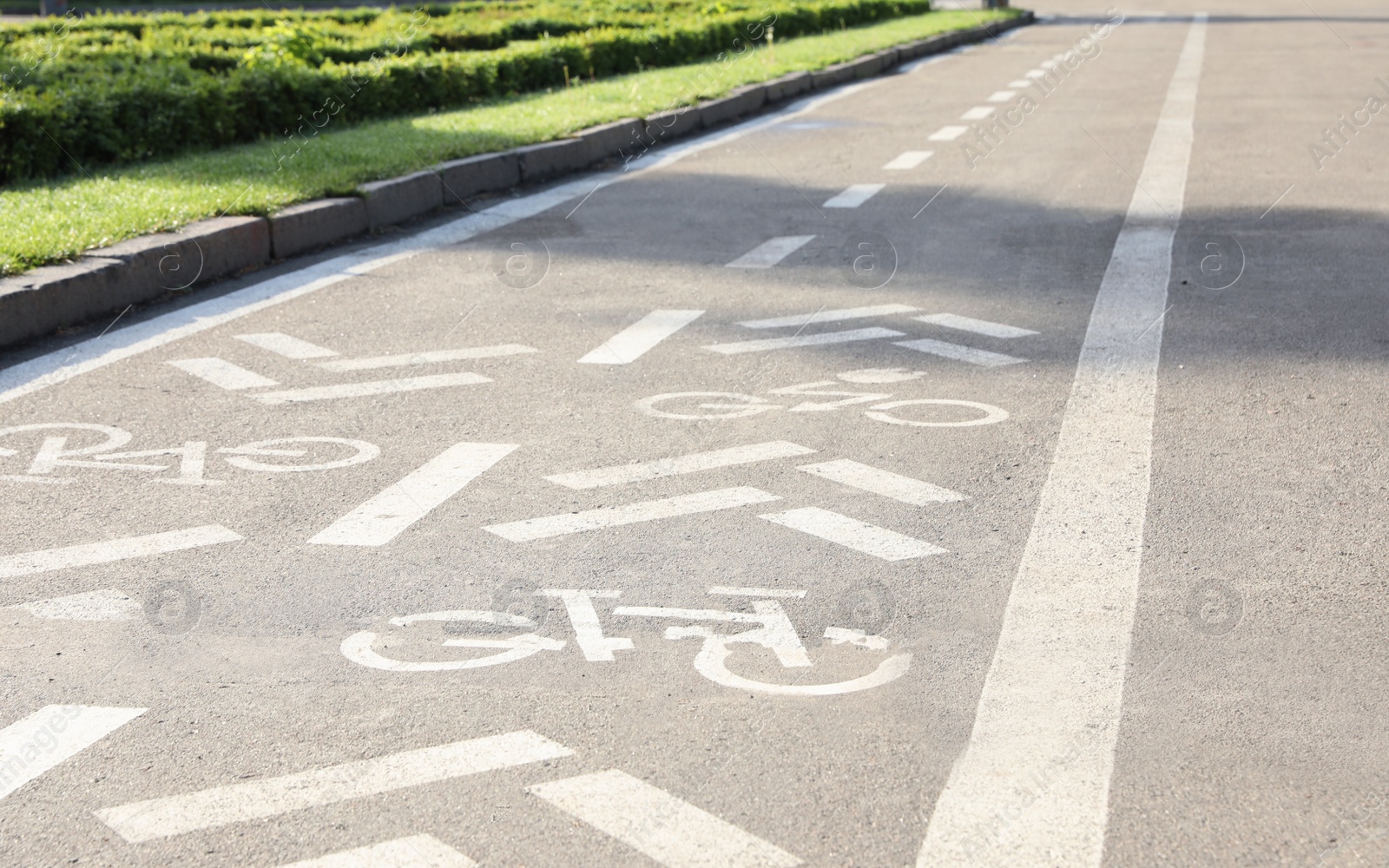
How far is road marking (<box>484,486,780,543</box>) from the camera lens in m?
3.94

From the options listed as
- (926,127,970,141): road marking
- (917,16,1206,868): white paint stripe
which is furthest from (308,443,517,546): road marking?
(926,127,970,141): road marking

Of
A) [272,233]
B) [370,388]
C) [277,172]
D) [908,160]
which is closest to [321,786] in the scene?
[370,388]

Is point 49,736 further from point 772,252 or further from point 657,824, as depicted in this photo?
point 772,252

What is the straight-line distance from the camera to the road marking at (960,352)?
5.57m

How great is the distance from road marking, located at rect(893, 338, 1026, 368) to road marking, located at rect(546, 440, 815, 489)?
1214mm

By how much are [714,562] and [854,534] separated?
41 centimetres

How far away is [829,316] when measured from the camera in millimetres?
6387

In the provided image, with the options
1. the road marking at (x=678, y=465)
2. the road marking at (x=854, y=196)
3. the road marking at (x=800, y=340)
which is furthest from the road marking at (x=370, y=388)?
the road marking at (x=854, y=196)

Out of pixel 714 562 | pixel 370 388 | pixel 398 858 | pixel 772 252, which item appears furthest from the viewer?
pixel 772 252

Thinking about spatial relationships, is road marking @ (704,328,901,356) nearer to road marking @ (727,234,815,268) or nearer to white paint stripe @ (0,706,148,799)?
road marking @ (727,234,815,268)

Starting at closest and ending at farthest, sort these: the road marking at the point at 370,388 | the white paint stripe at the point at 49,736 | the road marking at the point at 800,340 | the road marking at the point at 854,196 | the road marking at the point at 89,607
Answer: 1. the white paint stripe at the point at 49,736
2. the road marking at the point at 89,607
3. the road marking at the point at 370,388
4. the road marking at the point at 800,340
5. the road marking at the point at 854,196

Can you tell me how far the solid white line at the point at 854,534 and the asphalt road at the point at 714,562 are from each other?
0.04 ft

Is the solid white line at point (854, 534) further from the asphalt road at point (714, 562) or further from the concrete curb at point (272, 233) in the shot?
the concrete curb at point (272, 233)

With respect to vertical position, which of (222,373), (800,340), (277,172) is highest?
(277,172)
